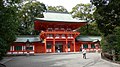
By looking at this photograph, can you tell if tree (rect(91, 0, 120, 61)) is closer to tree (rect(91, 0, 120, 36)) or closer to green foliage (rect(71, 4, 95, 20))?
tree (rect(91, 0, 120, 36))

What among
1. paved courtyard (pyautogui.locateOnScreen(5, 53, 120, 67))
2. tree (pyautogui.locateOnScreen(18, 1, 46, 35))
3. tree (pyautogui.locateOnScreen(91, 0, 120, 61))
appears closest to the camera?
paved courtyard (pyautogui.locateOnScreen(5, 53, 120, 67))

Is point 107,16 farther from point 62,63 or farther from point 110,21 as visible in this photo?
point 62,63

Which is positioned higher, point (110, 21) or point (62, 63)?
point (110, 21)

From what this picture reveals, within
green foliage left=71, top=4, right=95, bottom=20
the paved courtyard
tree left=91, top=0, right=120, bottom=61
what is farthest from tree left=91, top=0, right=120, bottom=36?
green foliage left=71, top=4, right=95, bottom=20

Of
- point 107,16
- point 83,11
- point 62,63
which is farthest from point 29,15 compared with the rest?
point 107,16

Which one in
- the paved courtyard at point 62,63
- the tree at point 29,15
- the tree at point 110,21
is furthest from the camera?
the tree at point 29,15

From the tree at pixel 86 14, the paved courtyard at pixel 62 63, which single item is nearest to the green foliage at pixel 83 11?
the tree at pixel 86 14

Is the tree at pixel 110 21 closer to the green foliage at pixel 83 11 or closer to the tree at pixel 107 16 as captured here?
the tree at pixel 107 16

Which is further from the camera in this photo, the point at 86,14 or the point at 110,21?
the point at 86,14

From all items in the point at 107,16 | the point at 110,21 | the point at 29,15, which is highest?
the point at 29,15

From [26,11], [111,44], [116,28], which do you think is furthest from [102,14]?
[26,11]

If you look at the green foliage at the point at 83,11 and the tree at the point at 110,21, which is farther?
the green foliage at the point at 83,11

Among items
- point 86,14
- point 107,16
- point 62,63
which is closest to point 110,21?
point 107,16

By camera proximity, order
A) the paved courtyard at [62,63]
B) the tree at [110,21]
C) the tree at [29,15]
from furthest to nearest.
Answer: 1. the tree at [29,15]
2. the tree at [110,21]
3. the paved courtyard at [62,63]
